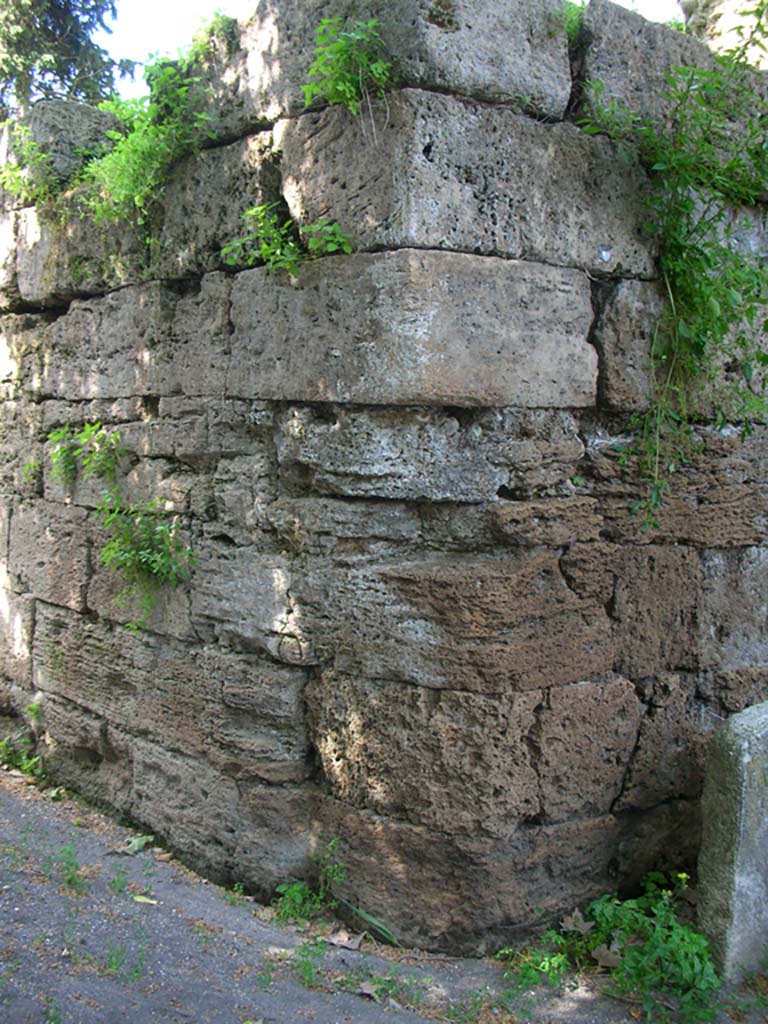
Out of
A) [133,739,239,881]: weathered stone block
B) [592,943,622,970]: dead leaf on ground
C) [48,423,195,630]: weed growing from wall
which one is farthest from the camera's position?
[48,423,195,630]: weed growing from wall

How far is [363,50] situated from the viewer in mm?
3088

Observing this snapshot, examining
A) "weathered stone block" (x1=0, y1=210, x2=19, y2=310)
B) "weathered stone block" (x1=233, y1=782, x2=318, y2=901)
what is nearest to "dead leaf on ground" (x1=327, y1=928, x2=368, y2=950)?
"weathered stone block" (x1=233, y1=782, x2=318, y2=901)

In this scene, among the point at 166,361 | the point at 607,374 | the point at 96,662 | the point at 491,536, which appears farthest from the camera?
the point at 96,662

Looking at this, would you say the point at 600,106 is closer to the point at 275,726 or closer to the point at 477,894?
the point at 275,726

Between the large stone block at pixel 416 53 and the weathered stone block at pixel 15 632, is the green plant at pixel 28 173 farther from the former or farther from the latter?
the weathered stone block at pixel 15 632

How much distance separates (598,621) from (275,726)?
1.30 meters

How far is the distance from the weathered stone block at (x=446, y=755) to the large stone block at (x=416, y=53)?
2080mm

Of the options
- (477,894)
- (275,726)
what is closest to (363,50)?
(275,726)

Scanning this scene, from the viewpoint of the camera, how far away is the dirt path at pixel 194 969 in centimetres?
286

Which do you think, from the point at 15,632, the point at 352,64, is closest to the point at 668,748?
the point at 352,64

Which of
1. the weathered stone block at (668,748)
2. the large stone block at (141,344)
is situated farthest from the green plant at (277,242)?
the weathered stone block at (668,748)

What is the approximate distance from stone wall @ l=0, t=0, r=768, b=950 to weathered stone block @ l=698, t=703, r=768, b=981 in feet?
1.44

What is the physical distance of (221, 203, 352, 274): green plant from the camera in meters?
3.22

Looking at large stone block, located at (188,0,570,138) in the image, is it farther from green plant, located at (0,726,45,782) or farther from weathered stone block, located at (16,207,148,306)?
green plant, located at (0,726,45,782)
